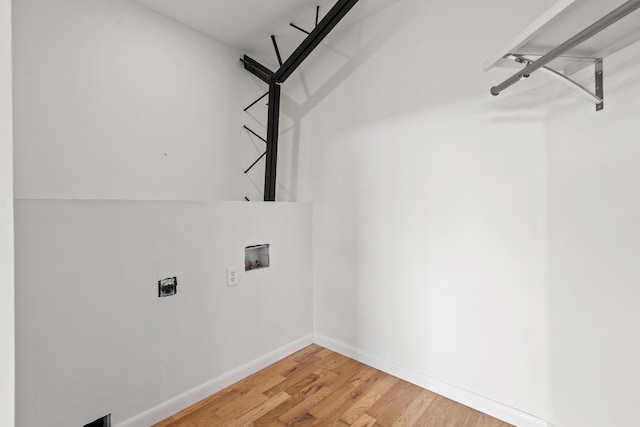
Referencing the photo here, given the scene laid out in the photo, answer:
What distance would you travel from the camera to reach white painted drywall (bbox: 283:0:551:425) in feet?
4.97

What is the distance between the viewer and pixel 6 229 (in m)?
0.29

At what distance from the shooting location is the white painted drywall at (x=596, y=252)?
110 cm

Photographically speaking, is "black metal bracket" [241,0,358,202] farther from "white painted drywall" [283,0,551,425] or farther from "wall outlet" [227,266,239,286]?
"wall outlet" [227,266,239,286]

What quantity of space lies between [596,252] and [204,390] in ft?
6.70

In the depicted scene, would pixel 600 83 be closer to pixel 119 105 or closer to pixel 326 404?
pixel 326 404

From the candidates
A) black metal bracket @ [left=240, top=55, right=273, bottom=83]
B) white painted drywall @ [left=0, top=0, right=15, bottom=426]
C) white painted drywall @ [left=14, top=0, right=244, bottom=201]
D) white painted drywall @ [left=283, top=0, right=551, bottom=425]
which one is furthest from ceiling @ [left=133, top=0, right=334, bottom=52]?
white painted drywall @ [left=0, top=0, right=15, bottom=426]

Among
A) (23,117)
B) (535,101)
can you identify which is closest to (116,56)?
(23,117)

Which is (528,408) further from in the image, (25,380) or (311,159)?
(25,380)

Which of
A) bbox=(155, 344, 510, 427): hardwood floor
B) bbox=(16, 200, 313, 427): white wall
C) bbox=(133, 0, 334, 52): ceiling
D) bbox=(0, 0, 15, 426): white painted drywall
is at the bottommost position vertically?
bbox=(155, 344, 510, 427): hardwood floor

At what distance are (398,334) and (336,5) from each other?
2132 mm

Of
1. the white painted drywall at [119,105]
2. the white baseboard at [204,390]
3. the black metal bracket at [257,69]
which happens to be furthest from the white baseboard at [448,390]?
the black metal bracket at [257,69]

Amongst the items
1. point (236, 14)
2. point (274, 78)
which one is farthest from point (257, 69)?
point (236, 14)

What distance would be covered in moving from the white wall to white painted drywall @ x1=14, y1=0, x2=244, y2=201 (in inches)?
21.9

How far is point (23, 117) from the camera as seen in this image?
61.9 inches
